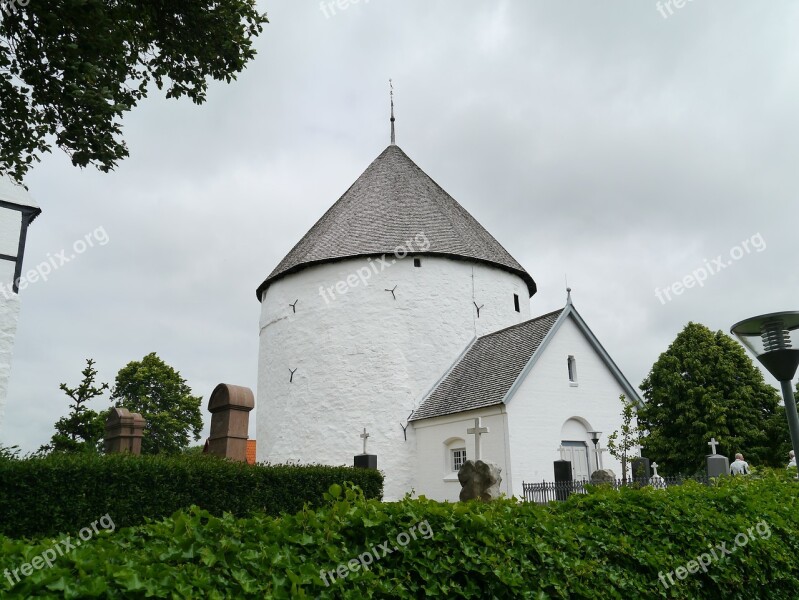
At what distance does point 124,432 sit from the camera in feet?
48.3

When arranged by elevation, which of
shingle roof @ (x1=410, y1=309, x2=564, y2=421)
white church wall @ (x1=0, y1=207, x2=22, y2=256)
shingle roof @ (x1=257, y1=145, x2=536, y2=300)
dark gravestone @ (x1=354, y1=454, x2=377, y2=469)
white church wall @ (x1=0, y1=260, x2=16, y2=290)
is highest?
shingle roof @ (x1=257, y1=145, x2=536, y2=300)

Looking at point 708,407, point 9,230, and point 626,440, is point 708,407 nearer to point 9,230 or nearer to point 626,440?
point 626,440

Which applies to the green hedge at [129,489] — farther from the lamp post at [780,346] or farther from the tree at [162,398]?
the tree at [162,398]

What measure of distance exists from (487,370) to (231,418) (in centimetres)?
820

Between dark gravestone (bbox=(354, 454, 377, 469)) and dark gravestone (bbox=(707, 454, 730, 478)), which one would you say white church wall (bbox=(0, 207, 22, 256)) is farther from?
dark gravestone (bbox=(707, 454, 730, 478))

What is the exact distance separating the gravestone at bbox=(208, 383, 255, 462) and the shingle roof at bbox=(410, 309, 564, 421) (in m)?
6.52

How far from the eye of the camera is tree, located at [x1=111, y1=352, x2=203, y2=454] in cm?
3906

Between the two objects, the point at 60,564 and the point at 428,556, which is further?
the point at 428,556

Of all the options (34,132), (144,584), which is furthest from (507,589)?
(34,132)

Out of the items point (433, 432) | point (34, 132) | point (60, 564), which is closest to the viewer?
point (60, 564)

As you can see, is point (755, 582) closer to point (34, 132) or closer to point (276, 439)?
point (34, 132)

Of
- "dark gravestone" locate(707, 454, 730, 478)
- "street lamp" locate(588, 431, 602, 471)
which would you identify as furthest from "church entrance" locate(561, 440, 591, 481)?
"dark gravestone" locate(707, 454, 730, 478)

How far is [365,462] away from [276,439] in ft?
17.3

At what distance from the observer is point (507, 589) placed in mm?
4008
